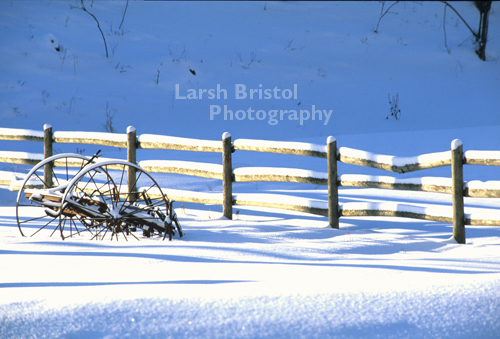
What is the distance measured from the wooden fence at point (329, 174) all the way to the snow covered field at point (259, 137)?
271 millimetres

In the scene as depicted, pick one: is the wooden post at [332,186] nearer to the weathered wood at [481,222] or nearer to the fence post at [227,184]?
the fence post at [227,184]

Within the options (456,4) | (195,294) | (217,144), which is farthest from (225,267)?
(456,4)

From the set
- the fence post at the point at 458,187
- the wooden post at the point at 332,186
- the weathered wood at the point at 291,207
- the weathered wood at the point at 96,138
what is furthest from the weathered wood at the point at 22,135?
the fence post at the point at 458,187

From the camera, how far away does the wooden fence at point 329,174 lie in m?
5.31

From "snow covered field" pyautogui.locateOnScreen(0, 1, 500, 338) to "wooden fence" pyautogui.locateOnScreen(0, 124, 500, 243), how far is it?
27 cm

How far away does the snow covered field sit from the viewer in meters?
2.35

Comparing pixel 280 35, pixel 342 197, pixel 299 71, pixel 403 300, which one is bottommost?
pixel 403 300

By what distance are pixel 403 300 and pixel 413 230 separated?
152 inches

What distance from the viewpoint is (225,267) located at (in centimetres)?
361

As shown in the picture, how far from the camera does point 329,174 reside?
608 centimetres

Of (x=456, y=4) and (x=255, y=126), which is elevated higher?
(x=456, y=4)

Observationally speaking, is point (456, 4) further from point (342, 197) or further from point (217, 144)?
point (217, 144)

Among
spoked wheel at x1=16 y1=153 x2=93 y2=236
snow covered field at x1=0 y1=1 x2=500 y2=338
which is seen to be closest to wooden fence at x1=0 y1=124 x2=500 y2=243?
snow covered field at x1=0 y1=1 x2=500 y2=338

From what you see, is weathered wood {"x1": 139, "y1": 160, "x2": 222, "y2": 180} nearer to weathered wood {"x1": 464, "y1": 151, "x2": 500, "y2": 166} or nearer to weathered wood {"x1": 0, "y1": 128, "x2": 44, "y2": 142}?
weathered wood {"x1": 0, "y1": 128, "x2": 44, "y2": 142}
